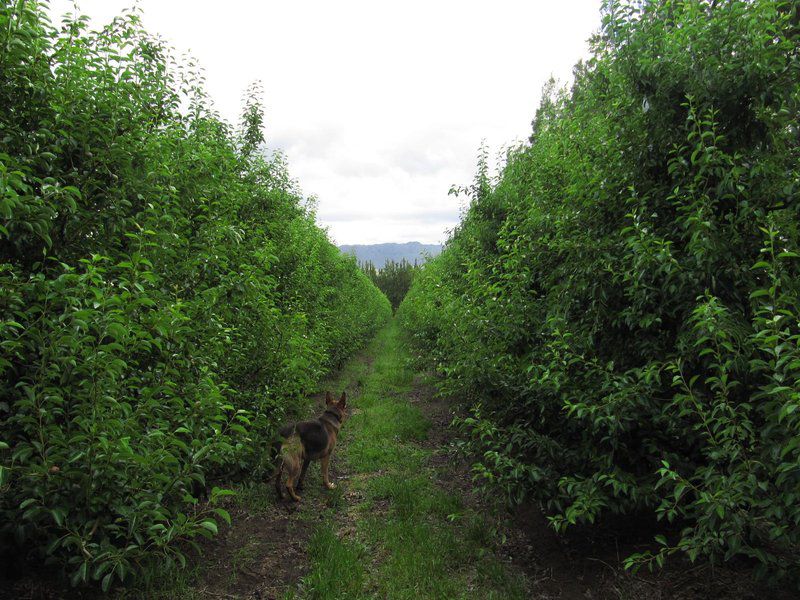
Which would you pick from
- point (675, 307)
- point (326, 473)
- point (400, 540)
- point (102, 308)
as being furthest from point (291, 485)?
point (675, 307)

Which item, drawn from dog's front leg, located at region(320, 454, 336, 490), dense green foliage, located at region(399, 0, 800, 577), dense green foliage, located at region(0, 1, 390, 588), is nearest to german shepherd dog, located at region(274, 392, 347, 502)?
dog's front leg, located at region(320, 454, 336, 490)

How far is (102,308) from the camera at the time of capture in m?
2.38

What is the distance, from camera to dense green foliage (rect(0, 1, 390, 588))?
2.24 metres

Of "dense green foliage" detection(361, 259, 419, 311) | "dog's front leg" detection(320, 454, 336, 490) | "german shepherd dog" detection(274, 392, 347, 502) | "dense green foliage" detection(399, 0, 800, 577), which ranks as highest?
"dense green foliage" detection(361, 259, 419, 311)

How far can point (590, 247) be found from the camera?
3.57 meters

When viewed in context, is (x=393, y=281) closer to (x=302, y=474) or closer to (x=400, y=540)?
(x=302, y=474)

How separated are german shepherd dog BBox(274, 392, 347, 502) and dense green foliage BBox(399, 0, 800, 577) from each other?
2.20 m

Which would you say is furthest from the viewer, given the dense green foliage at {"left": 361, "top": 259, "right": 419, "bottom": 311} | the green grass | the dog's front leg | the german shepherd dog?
the dense green foliage at {"left": 361, "top": 259, "right": 419, "bottom": 311}

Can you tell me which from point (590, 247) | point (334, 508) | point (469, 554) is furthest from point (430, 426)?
point (590, 247)

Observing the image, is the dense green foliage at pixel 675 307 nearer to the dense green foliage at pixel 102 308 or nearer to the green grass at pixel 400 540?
the green grass at pixel 400 540

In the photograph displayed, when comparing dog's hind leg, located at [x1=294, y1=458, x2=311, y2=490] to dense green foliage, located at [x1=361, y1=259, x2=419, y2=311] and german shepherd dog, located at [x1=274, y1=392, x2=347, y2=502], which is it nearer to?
german shepherd dog, located at [x1=274, y1=392, x2=347, y2=502]

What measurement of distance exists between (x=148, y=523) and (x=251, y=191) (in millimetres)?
6436

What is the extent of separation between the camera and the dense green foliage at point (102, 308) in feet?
7.34

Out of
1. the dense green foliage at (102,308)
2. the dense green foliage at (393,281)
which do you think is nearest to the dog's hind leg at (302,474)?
the dense green foliage at (102,308)
